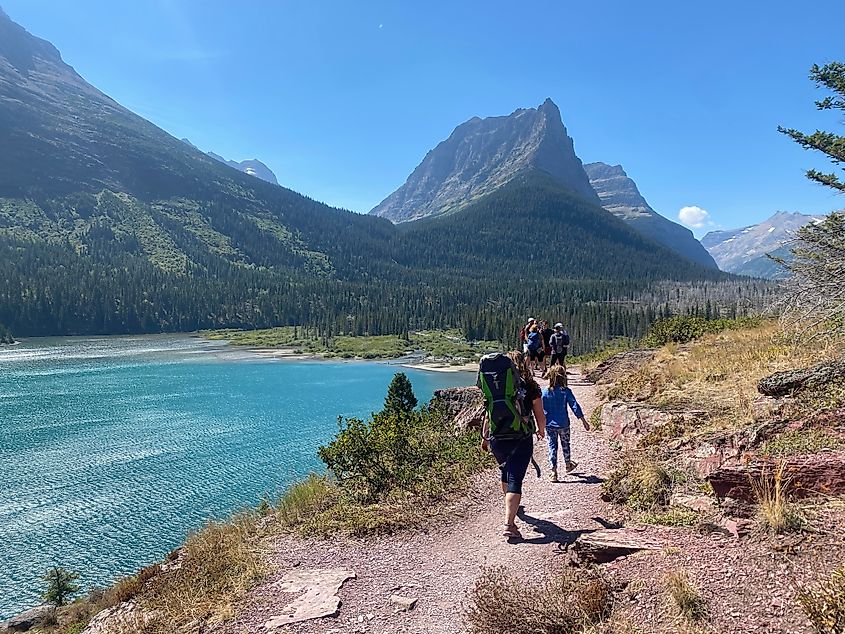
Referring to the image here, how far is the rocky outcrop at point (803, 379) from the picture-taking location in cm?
954

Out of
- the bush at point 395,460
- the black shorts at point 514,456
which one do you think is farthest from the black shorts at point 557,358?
the black shorts at point 514,456

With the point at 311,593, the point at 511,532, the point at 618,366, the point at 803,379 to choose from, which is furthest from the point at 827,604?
the point at 618,366

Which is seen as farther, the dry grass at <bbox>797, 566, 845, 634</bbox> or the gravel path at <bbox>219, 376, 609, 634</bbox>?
the gravel path at <bbox>219, 376, 609, 634</bbox>

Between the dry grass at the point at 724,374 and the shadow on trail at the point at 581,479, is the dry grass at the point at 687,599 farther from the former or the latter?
the dry grass at the point at 724,374

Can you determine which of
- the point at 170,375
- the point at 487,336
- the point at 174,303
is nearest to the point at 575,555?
the point at 170,375

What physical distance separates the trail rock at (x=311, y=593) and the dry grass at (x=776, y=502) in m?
5.37

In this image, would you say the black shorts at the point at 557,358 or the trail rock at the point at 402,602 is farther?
the black shorts at the point at 557,358

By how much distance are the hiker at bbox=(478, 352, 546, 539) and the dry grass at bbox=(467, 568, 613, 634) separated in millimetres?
1750

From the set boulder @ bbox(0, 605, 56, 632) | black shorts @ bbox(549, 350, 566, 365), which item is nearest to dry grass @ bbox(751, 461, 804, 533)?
black shorts @ bbox(549, 350, 566, 365)

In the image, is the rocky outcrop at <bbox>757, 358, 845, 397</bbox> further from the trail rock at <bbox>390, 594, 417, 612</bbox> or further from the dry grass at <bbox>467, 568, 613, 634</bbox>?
the trail rock at <bbox>390, 594, 417, 612</bbox>

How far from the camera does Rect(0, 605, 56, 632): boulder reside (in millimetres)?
18939

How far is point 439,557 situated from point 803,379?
25.7 feet

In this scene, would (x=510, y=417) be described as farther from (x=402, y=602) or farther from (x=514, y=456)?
(x=402, y=602)

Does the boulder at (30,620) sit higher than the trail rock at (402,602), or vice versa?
the trail rock at (402,602)
